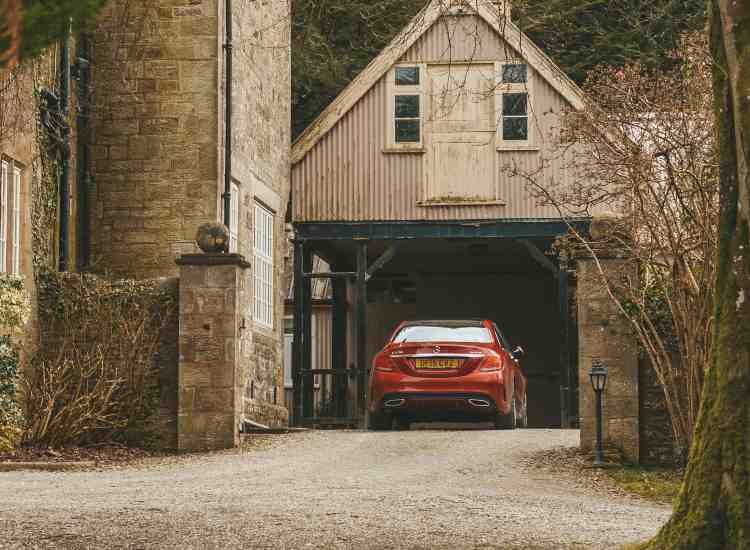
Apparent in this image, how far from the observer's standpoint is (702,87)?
39.7 feet

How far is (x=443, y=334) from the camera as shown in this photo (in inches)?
647

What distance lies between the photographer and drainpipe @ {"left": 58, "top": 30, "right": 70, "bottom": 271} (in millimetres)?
16547

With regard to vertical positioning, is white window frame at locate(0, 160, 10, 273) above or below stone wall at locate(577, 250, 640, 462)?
above

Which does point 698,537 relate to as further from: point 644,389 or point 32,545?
point 644,389

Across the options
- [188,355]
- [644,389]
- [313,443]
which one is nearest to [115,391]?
[188,355]

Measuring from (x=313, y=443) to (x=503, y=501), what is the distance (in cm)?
565

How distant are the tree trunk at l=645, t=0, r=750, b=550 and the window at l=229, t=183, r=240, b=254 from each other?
1288cm

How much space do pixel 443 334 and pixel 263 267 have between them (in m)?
5.23

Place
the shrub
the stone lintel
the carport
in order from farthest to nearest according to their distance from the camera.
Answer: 1. the carport
2. the stone lintel
3. the shrub

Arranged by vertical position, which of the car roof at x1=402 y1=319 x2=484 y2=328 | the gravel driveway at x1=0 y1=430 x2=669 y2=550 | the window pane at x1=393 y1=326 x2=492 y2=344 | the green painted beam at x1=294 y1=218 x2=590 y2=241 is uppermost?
the green painted beam at x1=294 y1=218 x2=590 y2=241

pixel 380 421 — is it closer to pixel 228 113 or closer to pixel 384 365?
pixel 384 365

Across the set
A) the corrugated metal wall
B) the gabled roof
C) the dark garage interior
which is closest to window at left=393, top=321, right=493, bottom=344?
the corrugated metal wall

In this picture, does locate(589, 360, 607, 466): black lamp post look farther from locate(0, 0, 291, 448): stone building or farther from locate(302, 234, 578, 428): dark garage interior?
locate(302, 234, 578, 428): dark garage interior

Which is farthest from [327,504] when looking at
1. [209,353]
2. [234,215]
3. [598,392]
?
[234,215]
